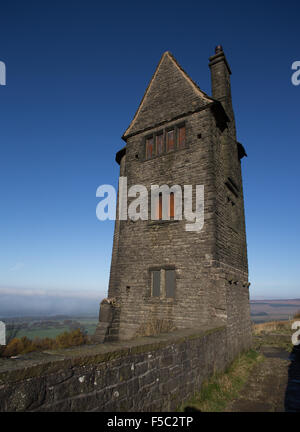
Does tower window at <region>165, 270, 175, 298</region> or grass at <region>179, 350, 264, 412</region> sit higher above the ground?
tower window at <region>165, 270, 175, 298</region>

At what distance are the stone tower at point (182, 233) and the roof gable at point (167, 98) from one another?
0.06 metres

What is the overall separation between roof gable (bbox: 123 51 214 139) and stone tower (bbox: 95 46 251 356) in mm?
55

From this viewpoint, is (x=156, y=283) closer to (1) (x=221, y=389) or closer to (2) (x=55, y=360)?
(1) (x=221, y=389)

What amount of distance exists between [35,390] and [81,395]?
630mm

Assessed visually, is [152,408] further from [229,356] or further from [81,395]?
[229,356]

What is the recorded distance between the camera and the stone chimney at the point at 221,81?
42.9 feet

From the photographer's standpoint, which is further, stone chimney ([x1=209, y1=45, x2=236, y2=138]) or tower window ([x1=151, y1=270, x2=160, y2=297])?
stone chimney ([x1=209, y1=45, x2=236, y2=138])

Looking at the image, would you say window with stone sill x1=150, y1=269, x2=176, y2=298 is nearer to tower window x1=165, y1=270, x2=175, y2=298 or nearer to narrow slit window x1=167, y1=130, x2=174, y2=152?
tower window x1=165, y1=270, x2=175, y2=298

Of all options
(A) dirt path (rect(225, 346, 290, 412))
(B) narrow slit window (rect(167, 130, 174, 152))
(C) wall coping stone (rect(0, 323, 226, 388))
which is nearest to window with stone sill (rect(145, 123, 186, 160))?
(B) narrow slit window (rect(167, 130, 174, 152))

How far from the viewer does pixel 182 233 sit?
33.1 feet

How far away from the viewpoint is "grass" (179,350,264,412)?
500 centimetres

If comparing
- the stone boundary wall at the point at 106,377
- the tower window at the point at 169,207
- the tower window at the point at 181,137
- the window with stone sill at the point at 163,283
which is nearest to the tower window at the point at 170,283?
the window with stone sill at the point at 163,283

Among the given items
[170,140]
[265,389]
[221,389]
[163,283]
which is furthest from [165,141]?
[265,389]

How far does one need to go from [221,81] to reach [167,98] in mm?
3092
